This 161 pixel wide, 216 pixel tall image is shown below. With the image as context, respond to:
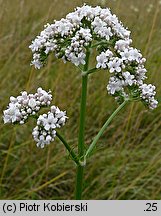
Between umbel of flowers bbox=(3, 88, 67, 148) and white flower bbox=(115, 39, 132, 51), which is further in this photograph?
white flower bbox=(115, 39, 132, 51)

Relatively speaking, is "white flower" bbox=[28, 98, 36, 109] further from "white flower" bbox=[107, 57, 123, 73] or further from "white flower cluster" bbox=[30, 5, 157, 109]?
"white flower" bbox=[107, 57, 123, 73]

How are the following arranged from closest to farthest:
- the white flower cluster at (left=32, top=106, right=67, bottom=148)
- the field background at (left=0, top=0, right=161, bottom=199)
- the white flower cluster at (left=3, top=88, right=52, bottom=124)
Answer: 1. the white flower cluster at (left=32, top=106, right=67, bottom=148)
2. the white flower cluster at (left=3, top=88, right=52, bottom=124)
3. the field background at (left=0, top=0, right=161, bottom=199)

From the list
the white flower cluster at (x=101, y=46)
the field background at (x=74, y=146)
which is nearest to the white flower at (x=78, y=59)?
the white flower cluster at (x=101, y=46)

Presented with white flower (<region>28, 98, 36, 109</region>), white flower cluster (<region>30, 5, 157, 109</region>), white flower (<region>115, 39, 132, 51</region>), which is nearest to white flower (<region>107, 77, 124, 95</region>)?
white flower cluster (<region>30, 5, 157, 109</region>)

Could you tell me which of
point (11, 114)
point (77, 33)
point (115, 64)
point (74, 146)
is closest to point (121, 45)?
point (115, 64)

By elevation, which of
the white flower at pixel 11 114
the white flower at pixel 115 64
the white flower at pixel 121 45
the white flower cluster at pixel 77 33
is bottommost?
the white flower at pixel 11 114

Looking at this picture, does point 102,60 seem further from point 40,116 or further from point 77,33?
point 40,116

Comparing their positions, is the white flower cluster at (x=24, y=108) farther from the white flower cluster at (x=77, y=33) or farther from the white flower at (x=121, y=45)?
the white flower at (x=121, y=45)
